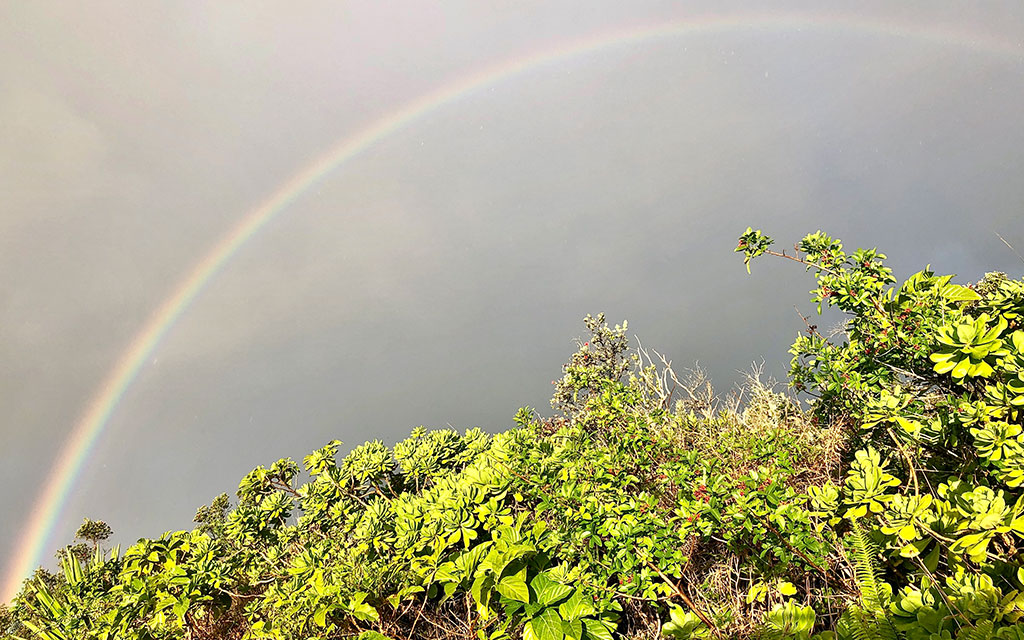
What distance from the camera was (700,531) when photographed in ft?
6.89

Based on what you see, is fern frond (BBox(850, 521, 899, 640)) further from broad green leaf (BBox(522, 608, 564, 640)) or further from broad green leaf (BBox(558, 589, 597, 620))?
broad green leaf (BBox(522, 608, 564, 640))

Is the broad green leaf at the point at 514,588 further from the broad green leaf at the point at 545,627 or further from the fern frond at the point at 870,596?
the fern frond at the point at 870,596

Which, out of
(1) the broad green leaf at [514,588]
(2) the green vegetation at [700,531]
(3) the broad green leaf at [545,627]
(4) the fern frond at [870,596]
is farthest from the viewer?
(1) the broad green leaf at [514,588]

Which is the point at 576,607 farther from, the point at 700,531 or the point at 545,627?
the point at 700,531

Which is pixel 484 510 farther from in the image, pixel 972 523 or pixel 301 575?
pixel 972 523

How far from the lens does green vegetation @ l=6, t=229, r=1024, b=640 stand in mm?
1462

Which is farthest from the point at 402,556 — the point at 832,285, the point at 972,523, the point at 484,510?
the point at 832,285

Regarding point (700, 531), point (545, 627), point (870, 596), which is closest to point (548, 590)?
point (545, 627)

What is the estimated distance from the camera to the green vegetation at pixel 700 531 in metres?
1.46

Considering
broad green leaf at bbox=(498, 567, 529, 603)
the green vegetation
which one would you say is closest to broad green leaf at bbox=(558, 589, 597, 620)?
the green vegetation

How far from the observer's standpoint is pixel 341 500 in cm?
354

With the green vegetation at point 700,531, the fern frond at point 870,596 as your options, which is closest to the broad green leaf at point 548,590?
the green vegetation at point 700,531

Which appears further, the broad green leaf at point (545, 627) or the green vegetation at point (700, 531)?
the broad green leaf at point (545, 627)

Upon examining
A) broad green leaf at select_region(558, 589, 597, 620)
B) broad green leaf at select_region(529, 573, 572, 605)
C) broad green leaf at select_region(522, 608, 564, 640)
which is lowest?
broad green leaf at select_region(522, 608, 564, 640)
